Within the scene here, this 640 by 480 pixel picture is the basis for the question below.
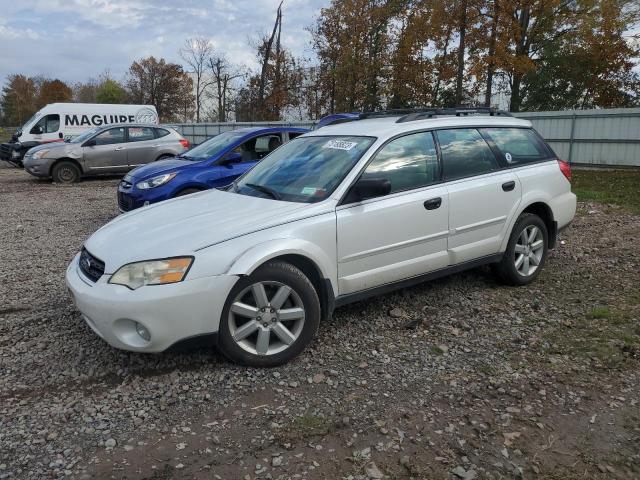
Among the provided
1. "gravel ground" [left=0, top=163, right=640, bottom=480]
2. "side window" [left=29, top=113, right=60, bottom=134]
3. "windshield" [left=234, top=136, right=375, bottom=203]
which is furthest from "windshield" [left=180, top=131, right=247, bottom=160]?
"side window" [left=29, top=113, right=60, bottom=134]

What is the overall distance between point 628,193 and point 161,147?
11.5 metres

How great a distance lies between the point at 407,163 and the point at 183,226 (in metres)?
1.87

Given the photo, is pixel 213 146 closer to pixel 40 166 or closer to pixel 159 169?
pixel 159 169

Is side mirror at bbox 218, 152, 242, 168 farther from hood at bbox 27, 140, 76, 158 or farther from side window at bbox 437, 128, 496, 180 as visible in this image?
hood at bbox 27, 140, 76, 158

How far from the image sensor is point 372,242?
13.0ft

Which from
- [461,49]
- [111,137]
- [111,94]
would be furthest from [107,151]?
[111,94]

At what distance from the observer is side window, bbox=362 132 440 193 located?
13.6 ft

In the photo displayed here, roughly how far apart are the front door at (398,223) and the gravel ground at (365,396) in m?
0.49

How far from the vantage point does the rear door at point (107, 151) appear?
47.8 feet

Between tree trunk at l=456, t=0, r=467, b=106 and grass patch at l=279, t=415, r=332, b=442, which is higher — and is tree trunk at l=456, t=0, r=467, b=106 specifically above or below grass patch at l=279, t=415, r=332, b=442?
above

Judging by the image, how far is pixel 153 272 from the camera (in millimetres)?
3266

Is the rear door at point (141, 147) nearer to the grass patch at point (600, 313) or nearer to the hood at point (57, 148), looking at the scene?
the hood at point (57, 148)

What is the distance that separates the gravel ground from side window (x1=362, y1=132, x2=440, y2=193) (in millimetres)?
1136

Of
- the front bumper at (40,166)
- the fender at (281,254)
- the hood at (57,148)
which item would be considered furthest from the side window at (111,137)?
the fender at (281,254)
